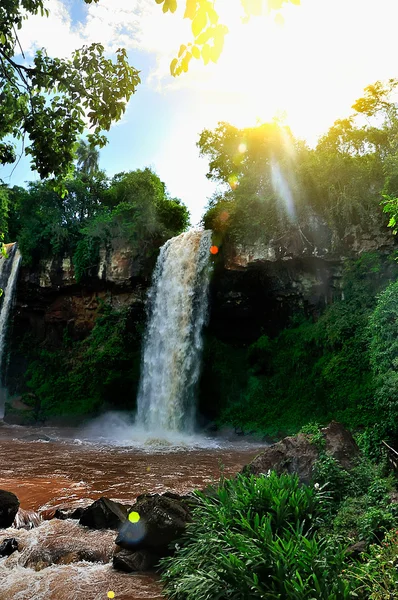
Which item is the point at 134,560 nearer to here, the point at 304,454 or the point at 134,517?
the point at 134,517

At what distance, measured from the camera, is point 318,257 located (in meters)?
16.0

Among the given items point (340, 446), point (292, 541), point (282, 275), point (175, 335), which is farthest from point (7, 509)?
point (282, 275)

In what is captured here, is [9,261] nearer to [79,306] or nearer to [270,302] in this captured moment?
[79,306]

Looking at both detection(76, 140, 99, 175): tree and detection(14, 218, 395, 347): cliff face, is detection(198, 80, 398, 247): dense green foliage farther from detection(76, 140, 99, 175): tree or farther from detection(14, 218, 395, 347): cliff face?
detection(76, 140, 99, 175): tree

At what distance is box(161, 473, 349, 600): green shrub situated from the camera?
11.2 ft

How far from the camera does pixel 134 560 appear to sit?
5.04 meters

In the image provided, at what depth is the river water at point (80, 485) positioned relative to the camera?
461 cm

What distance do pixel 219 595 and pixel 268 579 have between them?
0.44 meters

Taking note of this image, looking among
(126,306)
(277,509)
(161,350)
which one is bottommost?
(277,509)

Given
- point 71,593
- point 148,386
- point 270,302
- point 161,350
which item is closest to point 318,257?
point 270,302

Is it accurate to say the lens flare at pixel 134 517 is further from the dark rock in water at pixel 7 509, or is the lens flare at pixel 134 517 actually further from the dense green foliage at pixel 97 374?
the dense green foliage at pixel 97 374

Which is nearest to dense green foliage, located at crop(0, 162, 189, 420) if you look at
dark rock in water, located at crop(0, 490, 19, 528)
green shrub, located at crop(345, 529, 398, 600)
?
dark rock in water, located at crop(0, 490, 19, 528)

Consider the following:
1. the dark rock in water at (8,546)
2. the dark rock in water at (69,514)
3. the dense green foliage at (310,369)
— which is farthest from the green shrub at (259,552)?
the dense green foliage at (310,369)

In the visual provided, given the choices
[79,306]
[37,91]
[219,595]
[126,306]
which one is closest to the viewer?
[219,595]
